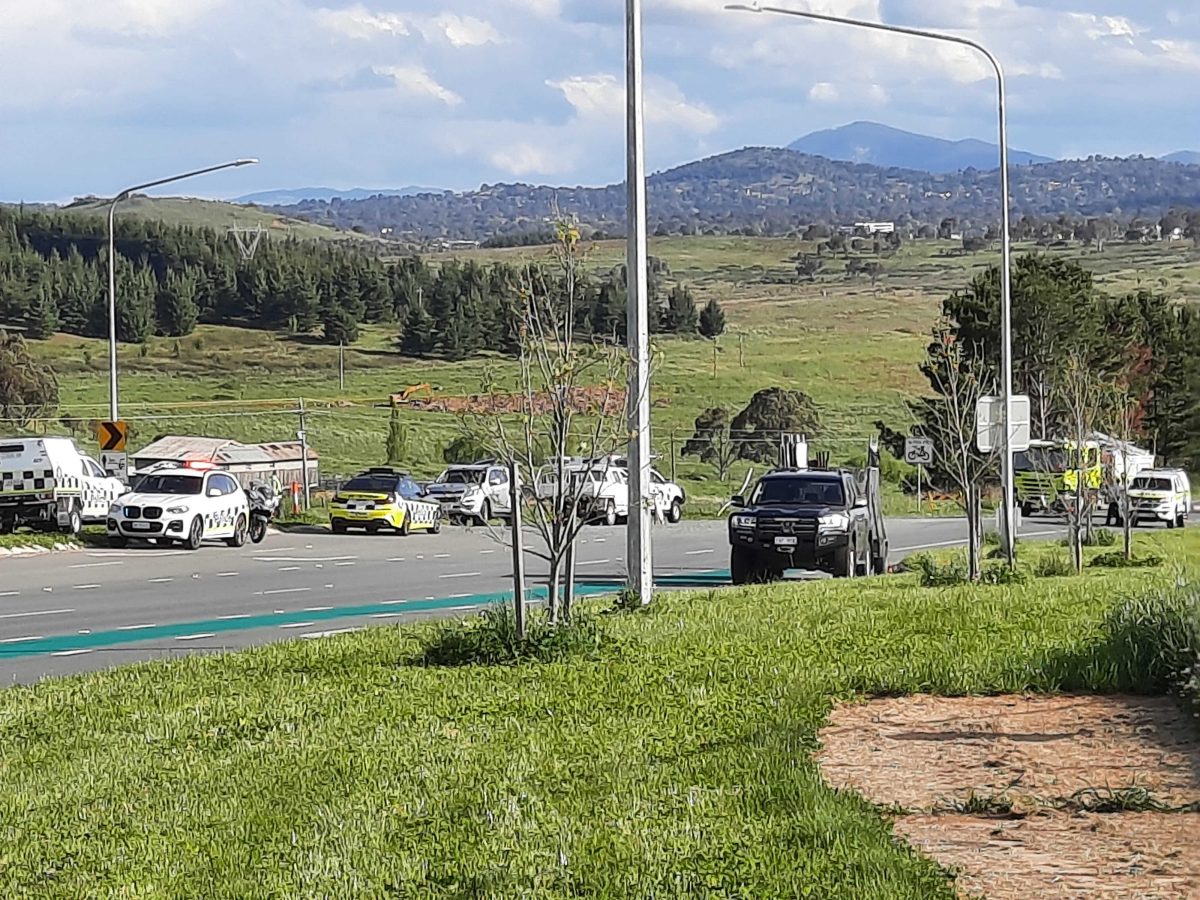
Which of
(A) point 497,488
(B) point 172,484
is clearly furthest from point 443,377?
(B) point 172,484

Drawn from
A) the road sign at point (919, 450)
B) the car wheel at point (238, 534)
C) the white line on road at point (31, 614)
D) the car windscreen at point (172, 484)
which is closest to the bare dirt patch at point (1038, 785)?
the white line on road at point (31, 614)

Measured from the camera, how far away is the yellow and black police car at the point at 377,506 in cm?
4278

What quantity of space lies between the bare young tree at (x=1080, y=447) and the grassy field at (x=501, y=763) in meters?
12.8

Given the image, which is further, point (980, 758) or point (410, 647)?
point (410, 647)

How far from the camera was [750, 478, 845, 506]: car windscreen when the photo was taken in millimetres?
26109

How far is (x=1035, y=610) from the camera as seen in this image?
14766 millimetres

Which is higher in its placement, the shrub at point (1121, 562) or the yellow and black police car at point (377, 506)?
the yellow and black police car at point (377, 506)

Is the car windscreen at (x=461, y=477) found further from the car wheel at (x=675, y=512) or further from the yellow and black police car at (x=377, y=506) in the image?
the car wheel at (x=675, y=512)

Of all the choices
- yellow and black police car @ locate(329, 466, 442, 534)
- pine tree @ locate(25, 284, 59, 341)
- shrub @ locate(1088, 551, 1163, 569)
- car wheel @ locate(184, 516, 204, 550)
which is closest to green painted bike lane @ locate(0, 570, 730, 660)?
shrub @ locate(1088, 551, 1163, 569)

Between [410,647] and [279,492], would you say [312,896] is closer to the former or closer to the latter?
[410,647]

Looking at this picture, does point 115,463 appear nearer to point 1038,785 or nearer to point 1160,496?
point 1160,496

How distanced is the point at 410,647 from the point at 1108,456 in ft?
79.7

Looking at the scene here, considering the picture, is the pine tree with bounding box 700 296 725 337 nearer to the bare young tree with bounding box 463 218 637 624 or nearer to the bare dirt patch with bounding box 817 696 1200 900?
the bare young tree with bounding box 463 218 637 624

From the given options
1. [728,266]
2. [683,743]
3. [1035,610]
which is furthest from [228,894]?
[728,266]
